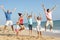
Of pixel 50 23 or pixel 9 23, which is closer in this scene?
pixel 50 23

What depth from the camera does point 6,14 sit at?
21.0 m

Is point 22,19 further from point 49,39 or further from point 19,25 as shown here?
point 49,39

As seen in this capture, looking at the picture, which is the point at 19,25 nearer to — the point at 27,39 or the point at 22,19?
the point at 22,19

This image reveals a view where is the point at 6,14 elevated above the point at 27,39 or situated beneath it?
elevated above

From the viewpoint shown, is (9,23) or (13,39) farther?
(9,23)

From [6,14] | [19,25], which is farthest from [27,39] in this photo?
[6,14]

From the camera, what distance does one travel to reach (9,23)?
21.2 meters

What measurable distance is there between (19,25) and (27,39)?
217 cm

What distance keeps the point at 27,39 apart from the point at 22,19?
2229 mm

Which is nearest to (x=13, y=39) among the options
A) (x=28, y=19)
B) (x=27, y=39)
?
(x=27, y=39)

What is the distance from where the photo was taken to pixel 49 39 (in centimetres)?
1914

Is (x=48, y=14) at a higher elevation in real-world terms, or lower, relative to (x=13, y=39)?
higher

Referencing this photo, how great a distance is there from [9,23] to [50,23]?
12.1ft

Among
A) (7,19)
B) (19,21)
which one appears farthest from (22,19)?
(7,19)
